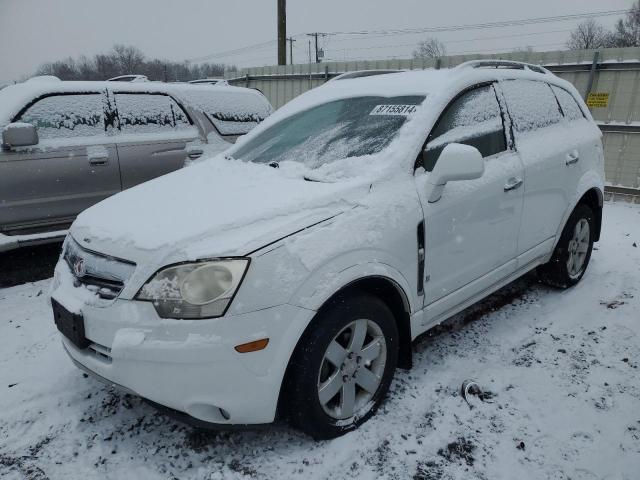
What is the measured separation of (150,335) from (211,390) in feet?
1.06

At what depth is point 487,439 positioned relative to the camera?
235 centimetres

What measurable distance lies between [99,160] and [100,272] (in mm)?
3108

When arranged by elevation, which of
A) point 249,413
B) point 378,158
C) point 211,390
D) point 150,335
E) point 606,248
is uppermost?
point 378,158

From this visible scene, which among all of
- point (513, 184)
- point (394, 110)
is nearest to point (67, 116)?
point (394, 110)

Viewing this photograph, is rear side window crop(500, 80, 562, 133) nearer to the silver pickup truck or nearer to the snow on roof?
the silver pickup truck

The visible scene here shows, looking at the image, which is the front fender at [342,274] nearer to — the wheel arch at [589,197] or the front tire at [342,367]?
the front tire at [342,367]

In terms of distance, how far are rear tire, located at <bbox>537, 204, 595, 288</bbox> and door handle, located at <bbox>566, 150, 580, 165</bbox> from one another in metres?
0.42

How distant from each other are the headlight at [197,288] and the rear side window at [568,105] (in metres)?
3.14

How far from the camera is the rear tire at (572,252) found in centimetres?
382

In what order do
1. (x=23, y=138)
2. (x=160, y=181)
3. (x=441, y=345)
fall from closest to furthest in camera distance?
(x=160, y=181) → (x=441, y=345) → (x=23, y=138)

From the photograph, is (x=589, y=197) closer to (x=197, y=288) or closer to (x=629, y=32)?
(x=197, y=288)


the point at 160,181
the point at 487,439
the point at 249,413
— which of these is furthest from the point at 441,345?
the point at 160,181

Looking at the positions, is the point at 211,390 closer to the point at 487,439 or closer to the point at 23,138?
the point at 487,439

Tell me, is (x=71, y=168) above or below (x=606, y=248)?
above
